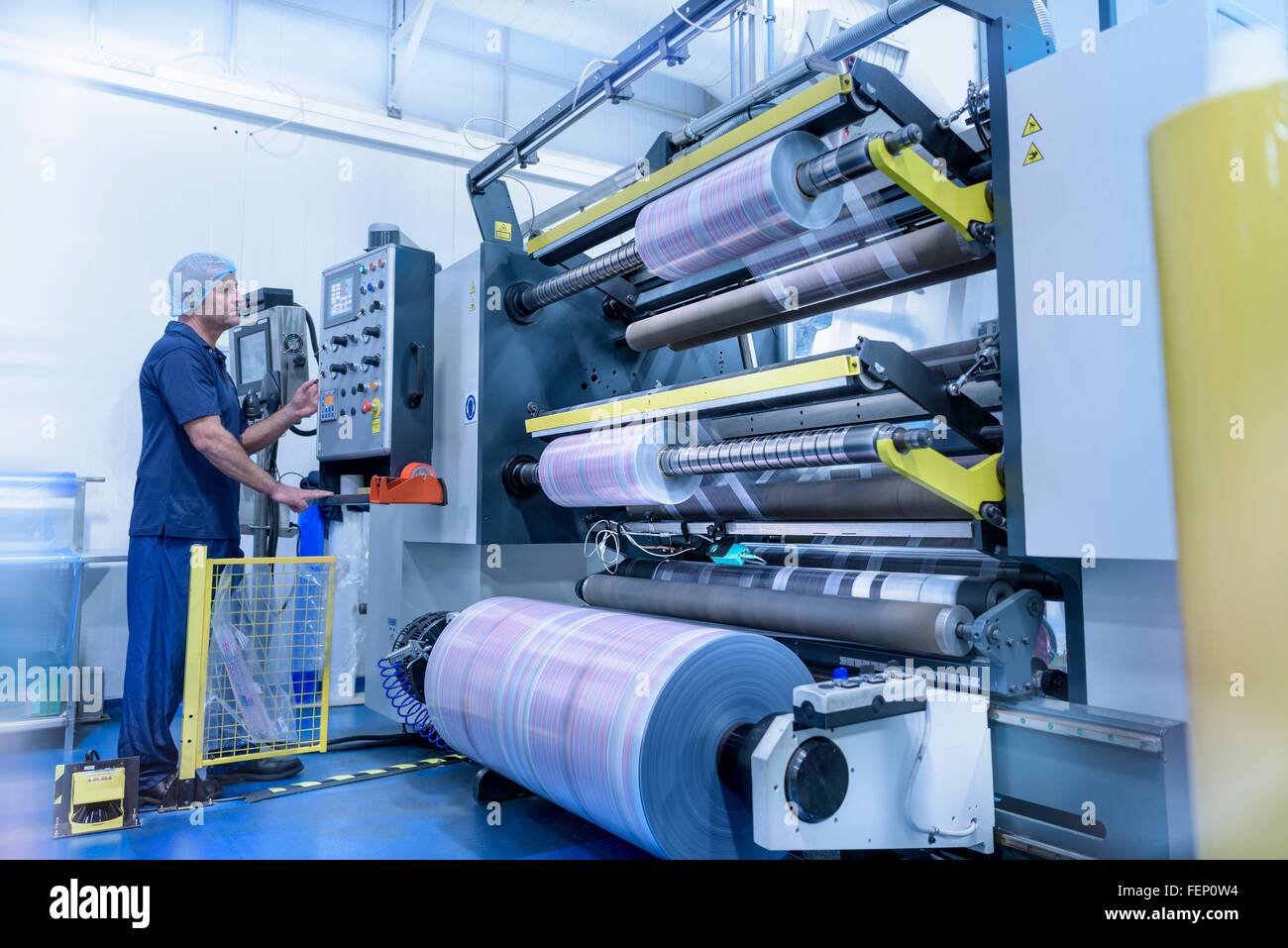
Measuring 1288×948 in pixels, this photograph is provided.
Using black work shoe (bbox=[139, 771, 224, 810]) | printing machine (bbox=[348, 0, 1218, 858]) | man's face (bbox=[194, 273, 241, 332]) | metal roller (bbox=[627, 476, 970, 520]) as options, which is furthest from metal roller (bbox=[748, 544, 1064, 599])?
man's face (bbox=[194, 273, 241, 332])

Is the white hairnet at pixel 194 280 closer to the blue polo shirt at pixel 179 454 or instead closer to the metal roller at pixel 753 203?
the blue polo shirt at pixel 179 454

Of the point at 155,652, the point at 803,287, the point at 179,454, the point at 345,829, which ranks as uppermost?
the point at 803,287

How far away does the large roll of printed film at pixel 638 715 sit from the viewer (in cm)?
197

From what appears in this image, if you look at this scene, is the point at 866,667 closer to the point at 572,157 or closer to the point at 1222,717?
the point at 1222,717

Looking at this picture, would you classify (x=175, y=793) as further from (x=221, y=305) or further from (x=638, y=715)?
(x=638, y=715)

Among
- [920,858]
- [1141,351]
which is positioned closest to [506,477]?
[920,858]

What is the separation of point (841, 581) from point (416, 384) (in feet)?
6.31

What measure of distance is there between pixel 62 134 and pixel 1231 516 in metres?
5.39

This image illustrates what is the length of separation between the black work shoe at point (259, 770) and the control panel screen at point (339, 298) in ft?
5.73

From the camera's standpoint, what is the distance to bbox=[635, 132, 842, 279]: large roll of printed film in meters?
2.23

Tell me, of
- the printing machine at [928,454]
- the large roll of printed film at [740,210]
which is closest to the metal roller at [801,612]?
the printing machine at [928,454]

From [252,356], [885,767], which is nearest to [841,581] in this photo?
[885,767]

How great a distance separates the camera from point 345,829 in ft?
8.64

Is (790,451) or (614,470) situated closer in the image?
(790,451)
